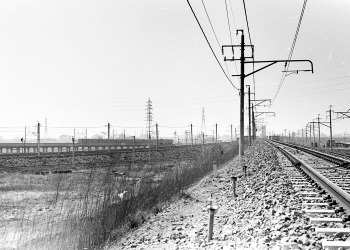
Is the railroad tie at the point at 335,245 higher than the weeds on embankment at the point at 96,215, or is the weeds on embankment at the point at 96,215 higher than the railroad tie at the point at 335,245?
the railroad tie at the point at 335,245

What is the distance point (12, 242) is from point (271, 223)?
6.10m

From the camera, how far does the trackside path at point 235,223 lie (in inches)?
191

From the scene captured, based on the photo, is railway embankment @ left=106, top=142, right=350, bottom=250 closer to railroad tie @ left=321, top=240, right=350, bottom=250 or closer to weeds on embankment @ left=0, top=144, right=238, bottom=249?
railroad tie @ left=321, top=240, right=350, bottom=250

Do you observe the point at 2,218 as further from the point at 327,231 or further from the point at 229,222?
the point at 327,231

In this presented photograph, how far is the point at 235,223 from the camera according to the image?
636cm

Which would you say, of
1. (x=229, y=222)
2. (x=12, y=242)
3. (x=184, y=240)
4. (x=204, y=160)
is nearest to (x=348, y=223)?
(x=229, y=222)

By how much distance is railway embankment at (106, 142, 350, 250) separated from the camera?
479 cm

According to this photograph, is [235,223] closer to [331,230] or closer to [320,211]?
[320,211]

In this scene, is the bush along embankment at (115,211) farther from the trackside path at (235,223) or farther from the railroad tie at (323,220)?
the railroad tie at (323,220)

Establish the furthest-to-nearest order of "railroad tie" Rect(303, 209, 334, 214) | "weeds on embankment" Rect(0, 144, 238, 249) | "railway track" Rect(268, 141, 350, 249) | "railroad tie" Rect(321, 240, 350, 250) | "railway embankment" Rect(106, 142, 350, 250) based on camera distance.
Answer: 1. "weeds on embankment" Rect(0, 144, 238, 249)
2. "railroad tie" Rect(303, 209, 334, 214)
3. "railway embankment" Rect(106, 142, 350, 250)
4. "railway track" Rect(268, 141, 350, 249)
5. "railroad tie" Rect(321, 240, 350, 250)

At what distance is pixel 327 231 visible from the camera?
457 centimetres

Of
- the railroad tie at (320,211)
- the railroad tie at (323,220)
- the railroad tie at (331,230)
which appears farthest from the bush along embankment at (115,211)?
the railroad tie at (331,230)

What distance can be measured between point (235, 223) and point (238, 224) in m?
0.17

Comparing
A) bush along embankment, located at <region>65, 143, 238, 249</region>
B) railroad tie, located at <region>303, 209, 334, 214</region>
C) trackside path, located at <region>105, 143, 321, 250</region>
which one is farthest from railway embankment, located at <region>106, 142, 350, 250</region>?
bush along embankment, located at <region>65, 143, 238, 249</region>
